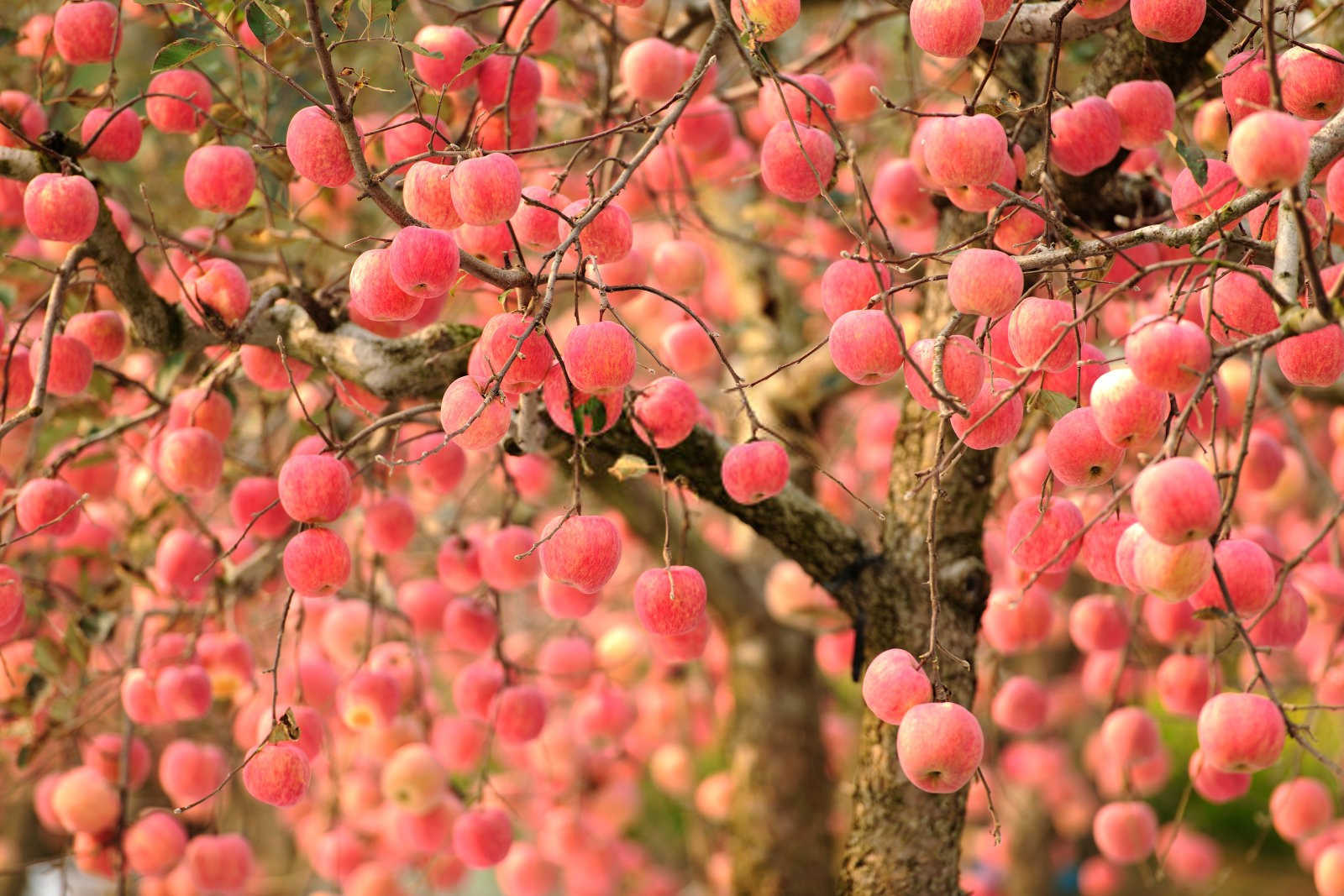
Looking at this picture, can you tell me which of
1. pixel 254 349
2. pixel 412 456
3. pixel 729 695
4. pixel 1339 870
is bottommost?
pixel 729 695

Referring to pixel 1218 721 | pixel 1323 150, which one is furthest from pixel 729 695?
pixel 1323 150

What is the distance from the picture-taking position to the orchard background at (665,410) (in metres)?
1.17

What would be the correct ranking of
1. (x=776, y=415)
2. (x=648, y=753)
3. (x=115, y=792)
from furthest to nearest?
(x=648, y=753) → (x=776, y=415) → (x=115, y=792)

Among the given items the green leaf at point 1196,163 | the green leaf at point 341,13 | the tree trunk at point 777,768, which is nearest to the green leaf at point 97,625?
the green leaf at point 341,13

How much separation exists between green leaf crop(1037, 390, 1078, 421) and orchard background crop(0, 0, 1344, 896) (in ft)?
0.04

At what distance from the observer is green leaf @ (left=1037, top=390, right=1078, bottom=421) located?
3.93 feet

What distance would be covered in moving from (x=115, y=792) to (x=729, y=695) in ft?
4.38

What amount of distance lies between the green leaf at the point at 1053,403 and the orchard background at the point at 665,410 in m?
0.01

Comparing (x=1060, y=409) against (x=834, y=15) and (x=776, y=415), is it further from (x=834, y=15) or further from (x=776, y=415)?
(x=834, y=15)

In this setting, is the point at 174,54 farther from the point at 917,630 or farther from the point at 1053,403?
the point at 917,630

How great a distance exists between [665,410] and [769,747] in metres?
1.43

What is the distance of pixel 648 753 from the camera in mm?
3539

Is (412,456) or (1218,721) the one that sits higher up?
(1218,721)

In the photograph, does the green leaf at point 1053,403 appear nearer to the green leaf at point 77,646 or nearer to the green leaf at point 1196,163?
the green leaf at point 1196,163
